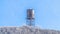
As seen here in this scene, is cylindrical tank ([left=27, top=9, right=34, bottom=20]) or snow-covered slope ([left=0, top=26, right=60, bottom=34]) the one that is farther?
cylindrical tank ([left=27, top=9, right=34, bottom=20])

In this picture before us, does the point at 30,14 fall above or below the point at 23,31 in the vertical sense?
above

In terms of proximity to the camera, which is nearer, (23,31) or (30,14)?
(23,31)

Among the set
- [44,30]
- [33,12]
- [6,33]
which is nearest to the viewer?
[6,33]

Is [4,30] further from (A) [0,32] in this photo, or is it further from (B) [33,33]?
(B) [33,33]

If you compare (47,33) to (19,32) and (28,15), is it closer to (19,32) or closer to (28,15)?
(19,32)

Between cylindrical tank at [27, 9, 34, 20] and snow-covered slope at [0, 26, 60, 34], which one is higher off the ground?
cylindrical tank at [27, 9, 34, 20]

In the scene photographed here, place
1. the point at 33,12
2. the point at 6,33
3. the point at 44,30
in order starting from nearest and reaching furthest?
the point at 6,33 < the point at 44,30 < the point at 33,12

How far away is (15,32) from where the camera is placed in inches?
477

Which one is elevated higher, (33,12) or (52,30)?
(33,12)

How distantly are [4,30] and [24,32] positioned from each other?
143 centimetres

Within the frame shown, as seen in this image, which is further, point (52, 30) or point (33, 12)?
point (33, 12)

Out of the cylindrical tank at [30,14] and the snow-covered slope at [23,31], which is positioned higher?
the cylindrical tank at [30,14]

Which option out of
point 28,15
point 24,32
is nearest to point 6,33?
point 24,32

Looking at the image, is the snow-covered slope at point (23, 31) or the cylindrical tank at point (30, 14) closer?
the snow-covered slope at point (23, 31)
